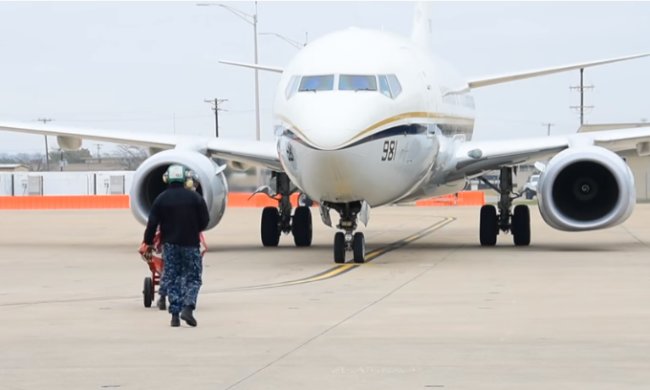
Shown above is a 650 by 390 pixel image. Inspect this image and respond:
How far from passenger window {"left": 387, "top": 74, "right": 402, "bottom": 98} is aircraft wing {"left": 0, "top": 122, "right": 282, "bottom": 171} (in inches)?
148

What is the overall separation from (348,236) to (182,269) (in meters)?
8.24

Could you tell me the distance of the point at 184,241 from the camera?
1402 centimetres

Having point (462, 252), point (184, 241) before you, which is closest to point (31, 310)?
point (184, 241)

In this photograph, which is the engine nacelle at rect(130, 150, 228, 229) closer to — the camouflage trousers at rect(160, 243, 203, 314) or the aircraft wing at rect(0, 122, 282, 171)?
the aircraft wing at rect(0, 122, 282, 171)

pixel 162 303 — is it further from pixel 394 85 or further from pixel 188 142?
pixel 188 142

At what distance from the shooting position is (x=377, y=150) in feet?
68.6

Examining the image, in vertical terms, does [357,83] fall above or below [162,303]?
above

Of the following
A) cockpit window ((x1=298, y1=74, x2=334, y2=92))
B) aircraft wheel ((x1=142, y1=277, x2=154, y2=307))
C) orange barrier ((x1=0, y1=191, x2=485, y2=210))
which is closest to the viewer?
aircraft wheel ((x1=142, y1=277, x2=154, y2=307))

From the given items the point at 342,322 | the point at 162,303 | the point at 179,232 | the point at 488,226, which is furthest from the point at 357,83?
the point at 342,322

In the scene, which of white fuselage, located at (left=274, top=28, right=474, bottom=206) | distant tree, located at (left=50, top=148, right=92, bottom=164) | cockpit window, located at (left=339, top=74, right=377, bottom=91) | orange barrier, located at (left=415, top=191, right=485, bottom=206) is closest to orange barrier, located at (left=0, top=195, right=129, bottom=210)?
orange barrier, located at (left=415, top=191, right=485, bottom=206)

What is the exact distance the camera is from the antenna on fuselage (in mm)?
35500

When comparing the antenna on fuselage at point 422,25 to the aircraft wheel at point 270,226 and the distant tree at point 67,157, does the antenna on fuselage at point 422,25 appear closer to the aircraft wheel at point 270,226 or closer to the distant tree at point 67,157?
the aircraft wheel at point 270,226

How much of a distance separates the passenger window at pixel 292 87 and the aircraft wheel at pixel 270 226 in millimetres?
5655

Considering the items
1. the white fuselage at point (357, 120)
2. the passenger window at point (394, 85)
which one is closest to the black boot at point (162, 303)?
the white fuselage at point (357, 120)
